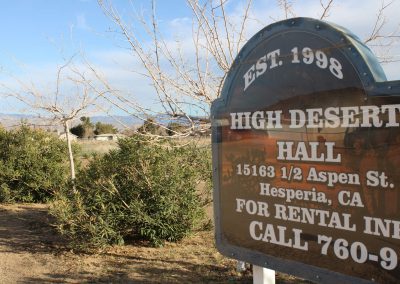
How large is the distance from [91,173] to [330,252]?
17.1 ft

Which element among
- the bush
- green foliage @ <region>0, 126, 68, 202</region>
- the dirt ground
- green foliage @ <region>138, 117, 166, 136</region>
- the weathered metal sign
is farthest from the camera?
green foliage @ <region>0, 126, 68, 202</region>

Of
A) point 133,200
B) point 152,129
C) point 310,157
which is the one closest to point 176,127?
point 152,129

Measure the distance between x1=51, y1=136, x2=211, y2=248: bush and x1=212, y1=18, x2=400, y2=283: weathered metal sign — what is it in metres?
3.61

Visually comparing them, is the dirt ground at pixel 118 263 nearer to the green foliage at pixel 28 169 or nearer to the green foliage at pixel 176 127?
the green foliage at pixel 176 127

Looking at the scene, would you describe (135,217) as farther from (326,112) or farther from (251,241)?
(326,112)

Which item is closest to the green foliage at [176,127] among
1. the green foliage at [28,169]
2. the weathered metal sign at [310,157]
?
the weathered metal sign at [310,157]

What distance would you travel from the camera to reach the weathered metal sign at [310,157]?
226cm

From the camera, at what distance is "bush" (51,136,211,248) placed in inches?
259

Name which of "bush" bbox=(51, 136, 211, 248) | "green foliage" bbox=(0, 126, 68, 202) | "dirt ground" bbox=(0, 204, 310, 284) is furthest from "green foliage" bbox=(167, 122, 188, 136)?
"green foliage" bbox=(0, 126, 68, 202)

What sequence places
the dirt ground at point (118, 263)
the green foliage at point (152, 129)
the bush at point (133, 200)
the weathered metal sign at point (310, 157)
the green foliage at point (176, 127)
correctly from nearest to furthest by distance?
the weathered metal sign at point (310, 157), the green foliage at point (176, 127), the dirt ground at point (118, 263), the green foliage at point (152, 129), the bush at point (133, 200)

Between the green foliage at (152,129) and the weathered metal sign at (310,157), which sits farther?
the green foliage at (152,129)

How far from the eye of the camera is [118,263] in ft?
20.7

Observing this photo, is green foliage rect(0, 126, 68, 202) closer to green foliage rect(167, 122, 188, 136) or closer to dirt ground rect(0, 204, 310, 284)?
dirt ground rect(0, 204, 310, 284)

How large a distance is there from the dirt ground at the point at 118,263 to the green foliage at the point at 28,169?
4.07 meters
